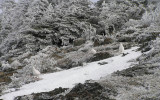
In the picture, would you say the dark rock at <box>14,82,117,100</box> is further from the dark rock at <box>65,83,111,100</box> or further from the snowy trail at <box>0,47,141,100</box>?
the snowy trail at <box>0,47,141,100</box>

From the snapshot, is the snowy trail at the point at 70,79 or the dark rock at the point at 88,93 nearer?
the dark rock at the point at 88,93

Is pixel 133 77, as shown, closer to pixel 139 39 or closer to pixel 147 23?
pixel 139 39

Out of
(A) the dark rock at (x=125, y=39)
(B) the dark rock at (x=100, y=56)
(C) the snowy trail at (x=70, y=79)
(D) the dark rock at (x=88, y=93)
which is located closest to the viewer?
(D) the dark rock at (x=88, y=93)

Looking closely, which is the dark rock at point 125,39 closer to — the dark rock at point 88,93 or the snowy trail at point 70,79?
the snowy trail at point 70,79

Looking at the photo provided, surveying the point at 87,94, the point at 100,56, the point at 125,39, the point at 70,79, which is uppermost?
the point at 125,39

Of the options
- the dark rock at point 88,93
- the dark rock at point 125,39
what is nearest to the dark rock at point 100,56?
the dark rock at point 125,39

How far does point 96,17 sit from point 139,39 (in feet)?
35.5

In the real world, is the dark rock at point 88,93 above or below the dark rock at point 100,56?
below

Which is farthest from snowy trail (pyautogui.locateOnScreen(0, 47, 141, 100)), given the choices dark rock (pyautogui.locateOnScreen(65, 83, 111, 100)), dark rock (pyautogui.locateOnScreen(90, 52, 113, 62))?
dark rock (pyautogui.locateOnScreen(90, 52, 113, 62))

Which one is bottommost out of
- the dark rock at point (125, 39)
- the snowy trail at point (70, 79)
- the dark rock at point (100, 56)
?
the snowy trail at point (70, 79)

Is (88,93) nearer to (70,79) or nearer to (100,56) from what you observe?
(70,79)

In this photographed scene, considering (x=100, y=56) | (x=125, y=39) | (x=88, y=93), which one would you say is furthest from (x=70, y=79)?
(x=125, y=39)

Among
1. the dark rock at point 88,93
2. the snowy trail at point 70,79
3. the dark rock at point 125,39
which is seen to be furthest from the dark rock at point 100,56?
the dark rock at point 88,93

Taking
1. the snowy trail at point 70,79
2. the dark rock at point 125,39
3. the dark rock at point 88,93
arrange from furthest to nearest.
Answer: the dark rock at point 125,39, the snowy trail at point 70,79, the dark rock at point 88,93
